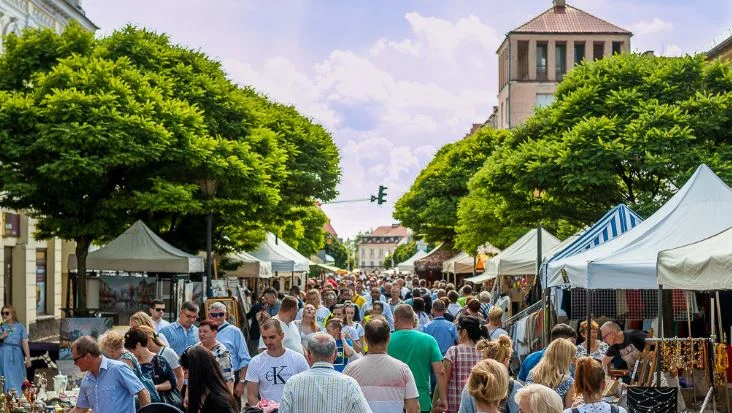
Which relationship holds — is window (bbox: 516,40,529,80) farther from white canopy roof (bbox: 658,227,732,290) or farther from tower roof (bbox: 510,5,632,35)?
white canopy roof (bbox: 658,227,732,290)

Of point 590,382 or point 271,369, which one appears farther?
point 271,369

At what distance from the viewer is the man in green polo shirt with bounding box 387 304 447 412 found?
11.3 meters

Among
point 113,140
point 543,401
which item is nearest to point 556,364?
point 543,401

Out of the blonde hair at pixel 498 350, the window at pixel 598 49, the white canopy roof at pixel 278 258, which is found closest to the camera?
the blonde hair at pixel 498 350

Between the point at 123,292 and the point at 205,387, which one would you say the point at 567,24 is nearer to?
the point at 123,292

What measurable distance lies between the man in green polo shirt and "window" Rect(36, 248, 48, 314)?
29.6m

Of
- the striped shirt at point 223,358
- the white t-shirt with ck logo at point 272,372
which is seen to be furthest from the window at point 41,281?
the white t-shirt with ck logo at point 272,372

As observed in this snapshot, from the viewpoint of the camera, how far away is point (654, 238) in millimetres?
15398

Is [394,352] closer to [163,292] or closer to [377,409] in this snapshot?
[377,409]

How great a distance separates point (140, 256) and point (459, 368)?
14.3 meters

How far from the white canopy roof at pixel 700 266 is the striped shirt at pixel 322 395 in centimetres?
513

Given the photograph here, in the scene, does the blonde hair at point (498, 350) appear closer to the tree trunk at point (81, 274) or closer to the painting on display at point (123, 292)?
the painting on display at point (123, 292)

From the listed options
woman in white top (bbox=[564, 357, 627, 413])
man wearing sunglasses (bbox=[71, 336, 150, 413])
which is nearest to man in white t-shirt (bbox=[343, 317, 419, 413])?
woman in white top (bbox=[564, 357, 627, 413])

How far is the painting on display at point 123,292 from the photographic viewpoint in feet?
78.8
